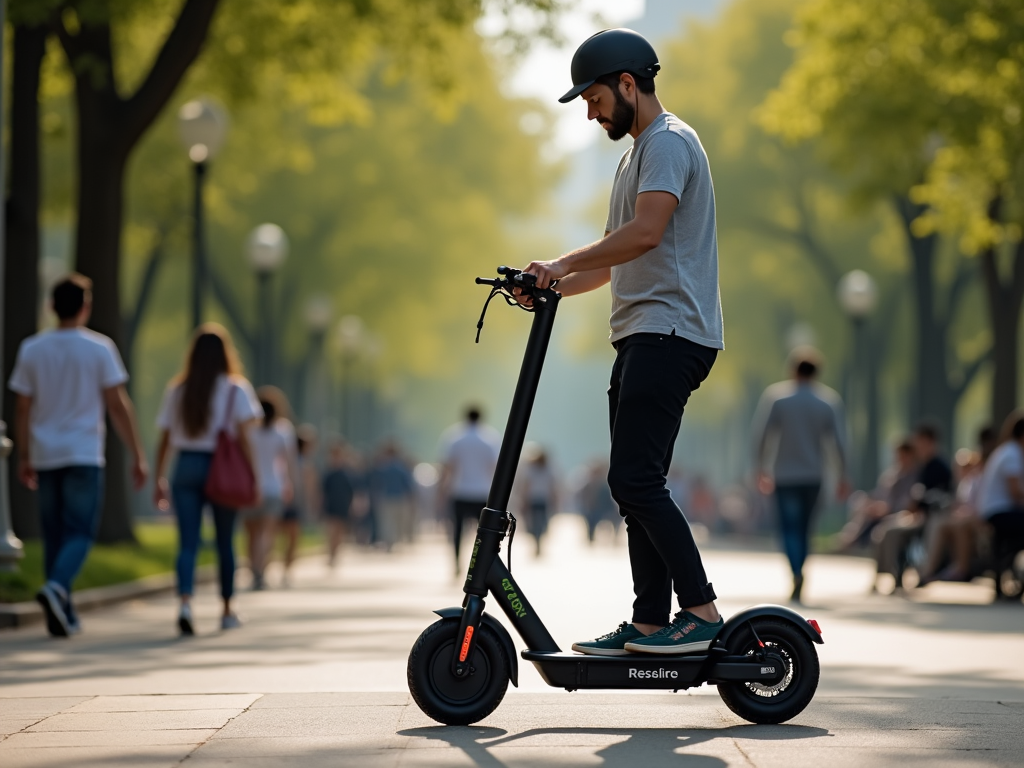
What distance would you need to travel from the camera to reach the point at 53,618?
34.3ft

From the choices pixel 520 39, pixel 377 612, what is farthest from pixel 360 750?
pixel 520 39

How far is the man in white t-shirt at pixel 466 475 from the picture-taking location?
19016 mm

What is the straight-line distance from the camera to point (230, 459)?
1124 cm

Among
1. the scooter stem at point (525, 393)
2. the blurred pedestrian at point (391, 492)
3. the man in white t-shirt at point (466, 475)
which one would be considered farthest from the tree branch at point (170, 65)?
the blurred pedestrian at point (391, 492)

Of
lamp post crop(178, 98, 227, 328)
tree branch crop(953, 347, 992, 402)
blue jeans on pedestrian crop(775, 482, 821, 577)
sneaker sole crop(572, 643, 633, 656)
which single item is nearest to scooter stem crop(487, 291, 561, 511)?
sneaker sole crop(572, 643, 633, 656)

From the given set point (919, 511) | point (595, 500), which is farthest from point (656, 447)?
point (595, 500)

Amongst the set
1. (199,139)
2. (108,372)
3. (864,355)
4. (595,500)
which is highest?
(864,355)

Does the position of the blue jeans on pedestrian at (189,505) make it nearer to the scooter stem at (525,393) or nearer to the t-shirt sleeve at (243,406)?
the t-shirt sleeve at (243,406)

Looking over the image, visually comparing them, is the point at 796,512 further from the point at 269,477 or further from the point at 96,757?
the point at 96,757

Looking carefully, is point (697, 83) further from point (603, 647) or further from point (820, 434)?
point (603, 647)

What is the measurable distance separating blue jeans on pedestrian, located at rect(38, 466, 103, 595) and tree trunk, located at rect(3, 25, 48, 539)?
233 inches

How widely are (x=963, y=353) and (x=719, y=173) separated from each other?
678 centimetres

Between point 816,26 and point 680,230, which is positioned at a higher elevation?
point 816,26

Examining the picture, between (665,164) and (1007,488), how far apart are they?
31.1 feet
